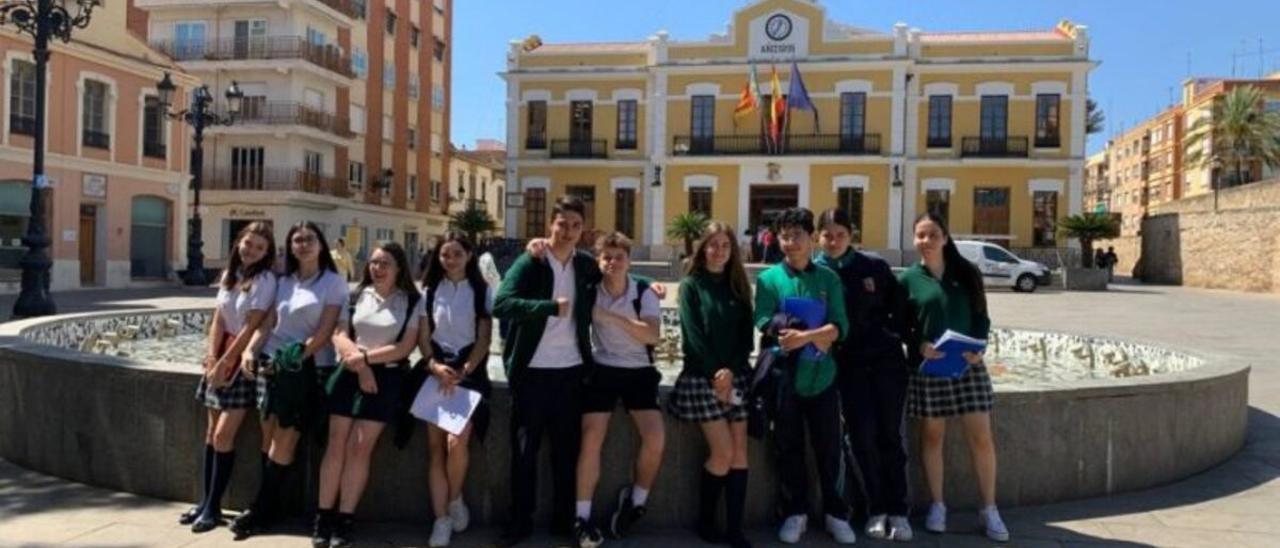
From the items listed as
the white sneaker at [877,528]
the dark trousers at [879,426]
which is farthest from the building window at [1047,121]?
the white sneaker at [877,528]

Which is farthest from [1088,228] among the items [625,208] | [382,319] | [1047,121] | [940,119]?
[382,319]

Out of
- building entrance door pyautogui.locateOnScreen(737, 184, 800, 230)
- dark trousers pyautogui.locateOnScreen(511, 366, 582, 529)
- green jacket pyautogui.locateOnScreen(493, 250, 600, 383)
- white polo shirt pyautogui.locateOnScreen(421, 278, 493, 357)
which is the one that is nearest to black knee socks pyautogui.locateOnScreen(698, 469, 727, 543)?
dark trousers pyautogui.locateOnScreen(511, 366, 582, 529)

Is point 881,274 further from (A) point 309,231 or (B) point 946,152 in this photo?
(B) point 946,152

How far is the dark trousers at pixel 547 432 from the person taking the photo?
15.8ft

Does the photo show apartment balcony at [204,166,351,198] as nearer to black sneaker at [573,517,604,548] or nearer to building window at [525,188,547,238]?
building window at [525,188,547,238]

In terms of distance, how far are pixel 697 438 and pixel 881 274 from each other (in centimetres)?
133

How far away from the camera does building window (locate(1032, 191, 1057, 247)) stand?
38.5m

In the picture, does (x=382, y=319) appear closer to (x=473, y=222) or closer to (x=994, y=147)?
(x=473, y=222)

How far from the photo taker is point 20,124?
2555 cm

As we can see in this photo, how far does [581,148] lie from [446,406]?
37.7 meters

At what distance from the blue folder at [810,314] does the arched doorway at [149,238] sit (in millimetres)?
29553

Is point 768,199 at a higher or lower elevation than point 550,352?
higher

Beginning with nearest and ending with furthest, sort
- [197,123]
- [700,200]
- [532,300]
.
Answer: [532,300] → [197,123] → [700,200]

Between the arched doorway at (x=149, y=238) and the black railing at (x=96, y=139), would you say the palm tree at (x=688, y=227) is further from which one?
the black railing at (x=96, y=139)
